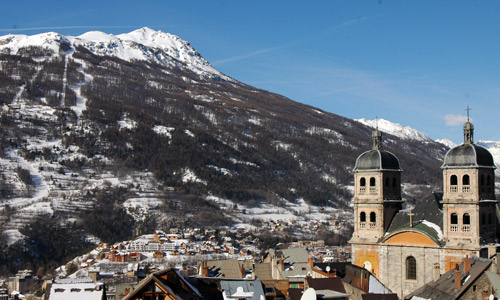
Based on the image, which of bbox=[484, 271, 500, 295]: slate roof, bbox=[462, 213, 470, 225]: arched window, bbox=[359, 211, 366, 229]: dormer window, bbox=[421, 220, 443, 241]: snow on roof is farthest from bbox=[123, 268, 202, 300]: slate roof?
bbox=[359, 211, 366, 229]: dormer window

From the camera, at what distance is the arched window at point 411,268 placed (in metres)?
75.9

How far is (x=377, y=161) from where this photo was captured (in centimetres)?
8062

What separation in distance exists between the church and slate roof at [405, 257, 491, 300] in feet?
24.8

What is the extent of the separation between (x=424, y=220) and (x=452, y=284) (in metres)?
18.8

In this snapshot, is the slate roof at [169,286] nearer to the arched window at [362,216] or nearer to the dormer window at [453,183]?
the dormer window at [453,183]

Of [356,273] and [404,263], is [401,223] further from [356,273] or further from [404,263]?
[356,273]

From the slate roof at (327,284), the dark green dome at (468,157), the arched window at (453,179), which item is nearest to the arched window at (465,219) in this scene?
the arched window at (453,179)

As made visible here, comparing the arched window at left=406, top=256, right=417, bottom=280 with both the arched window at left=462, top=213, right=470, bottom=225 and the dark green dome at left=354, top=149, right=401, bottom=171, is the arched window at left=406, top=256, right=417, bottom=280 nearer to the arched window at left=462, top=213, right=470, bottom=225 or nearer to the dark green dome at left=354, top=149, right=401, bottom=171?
the arched window at left=462, top=213, right=470, bottom=225

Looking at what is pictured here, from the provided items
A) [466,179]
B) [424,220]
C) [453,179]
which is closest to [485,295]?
[466,179]

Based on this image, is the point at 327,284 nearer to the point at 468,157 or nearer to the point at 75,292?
the point at 75,292

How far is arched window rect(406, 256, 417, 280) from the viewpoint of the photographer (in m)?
75.9

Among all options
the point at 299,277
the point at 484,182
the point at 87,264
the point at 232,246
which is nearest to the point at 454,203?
the point at 484,182

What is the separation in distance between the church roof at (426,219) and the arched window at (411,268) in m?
3.00

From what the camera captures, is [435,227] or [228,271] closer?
[435,227]
